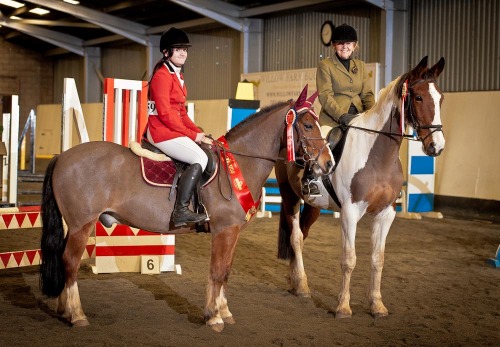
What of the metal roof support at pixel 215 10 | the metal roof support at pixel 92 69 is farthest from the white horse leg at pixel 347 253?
the metal roof support at pixel 92 69

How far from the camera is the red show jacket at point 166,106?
4.56 meters

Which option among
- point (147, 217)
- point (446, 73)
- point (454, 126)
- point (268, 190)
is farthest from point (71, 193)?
point (446, 73)

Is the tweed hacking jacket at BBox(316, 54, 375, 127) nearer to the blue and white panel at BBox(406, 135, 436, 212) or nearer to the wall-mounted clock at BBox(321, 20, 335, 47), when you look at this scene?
the blue and white panel at BBox(406, 135, 436, 212)

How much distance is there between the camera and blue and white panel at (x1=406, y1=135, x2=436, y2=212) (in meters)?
12.0

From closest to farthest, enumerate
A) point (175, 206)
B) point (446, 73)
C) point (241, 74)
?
point (175, 206) < point (446, 73) < point (241, 74)

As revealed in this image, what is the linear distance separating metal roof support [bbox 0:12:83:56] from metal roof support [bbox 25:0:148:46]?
4139mm

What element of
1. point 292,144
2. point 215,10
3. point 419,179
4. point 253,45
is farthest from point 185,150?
point 253,45

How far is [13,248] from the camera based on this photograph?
805 centimetres

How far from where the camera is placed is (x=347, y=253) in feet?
16.8

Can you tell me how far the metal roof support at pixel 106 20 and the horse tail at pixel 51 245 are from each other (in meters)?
16.4

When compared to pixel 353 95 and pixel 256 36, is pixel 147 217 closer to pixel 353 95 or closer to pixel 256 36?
pixel 353 95

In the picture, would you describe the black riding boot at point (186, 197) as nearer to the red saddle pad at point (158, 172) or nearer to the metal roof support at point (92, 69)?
the red saddle pad at point (158, 172)

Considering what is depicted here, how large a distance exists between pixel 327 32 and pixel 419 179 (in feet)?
17.2

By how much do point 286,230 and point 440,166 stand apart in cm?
704
